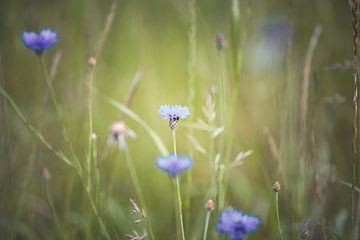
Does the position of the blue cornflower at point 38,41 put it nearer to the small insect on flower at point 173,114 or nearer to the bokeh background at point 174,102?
the bokeh background at point 174,102

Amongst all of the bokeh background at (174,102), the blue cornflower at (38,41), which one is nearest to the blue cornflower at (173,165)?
the bokeh background at (174,102)

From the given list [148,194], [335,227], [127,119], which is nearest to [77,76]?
[127,119]

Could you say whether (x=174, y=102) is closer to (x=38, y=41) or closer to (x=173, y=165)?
(x=38, y=41)

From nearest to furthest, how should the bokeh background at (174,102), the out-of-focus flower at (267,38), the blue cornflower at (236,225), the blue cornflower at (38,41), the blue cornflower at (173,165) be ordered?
the blue cornflower at (236,225), the blue cornflower at (173,165), the blue cornflower at (38,41), the bokeh background at (174,102), the out-of-focus flower at (267,38)

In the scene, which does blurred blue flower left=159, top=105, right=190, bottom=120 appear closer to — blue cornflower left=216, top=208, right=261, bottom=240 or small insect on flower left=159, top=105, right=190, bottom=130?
small insect on flower left=159, top=105, right=190, bottom=130

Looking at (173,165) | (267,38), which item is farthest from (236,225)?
(267,38)

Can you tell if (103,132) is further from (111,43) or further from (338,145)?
(338,145)
